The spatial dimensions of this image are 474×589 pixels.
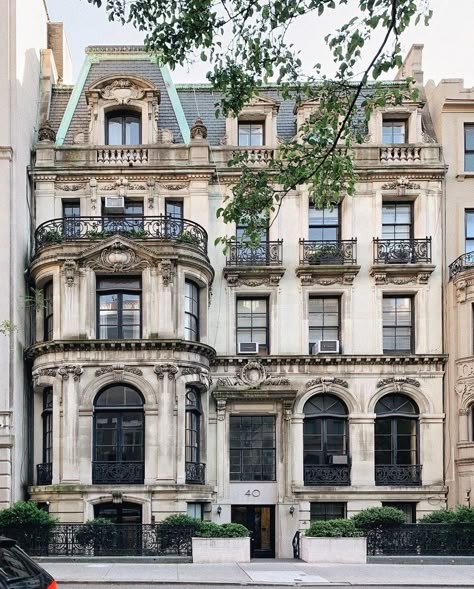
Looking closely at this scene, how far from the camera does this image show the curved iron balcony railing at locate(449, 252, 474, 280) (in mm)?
30703

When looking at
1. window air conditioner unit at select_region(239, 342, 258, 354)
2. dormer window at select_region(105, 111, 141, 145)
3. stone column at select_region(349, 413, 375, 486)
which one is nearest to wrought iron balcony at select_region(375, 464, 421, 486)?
stone column at select_region(349, 413, 375, 486)

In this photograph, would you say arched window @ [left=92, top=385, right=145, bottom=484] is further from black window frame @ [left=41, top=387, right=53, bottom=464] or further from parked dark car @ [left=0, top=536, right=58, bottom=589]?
parked dark car @ [left=0, top=536, right=58, bottom=589]

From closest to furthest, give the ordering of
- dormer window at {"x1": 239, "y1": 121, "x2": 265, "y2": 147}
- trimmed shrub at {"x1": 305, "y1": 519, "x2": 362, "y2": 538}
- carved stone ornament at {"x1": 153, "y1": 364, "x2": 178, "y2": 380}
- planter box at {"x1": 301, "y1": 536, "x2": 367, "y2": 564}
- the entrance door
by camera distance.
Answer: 1. planter box at {"x1": 301, "y1": 536, "x2": 367, "y2": 564}
2. trimmed shrub at {"x1": 305, "y1": 519, "x2": 362, "y2": 538}
3. carved stone ornament at {"x1": 153, "y1": 364, "x2": 178, "y2": 380}
4. the entrance door
5. dormer window at {"x1": 239, "y1": 121, "x2": 265, "y2": 147}

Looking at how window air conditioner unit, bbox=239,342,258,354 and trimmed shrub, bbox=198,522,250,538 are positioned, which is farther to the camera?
window air conditioner unit, bbox=239,342,258,354

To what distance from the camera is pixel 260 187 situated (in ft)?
44.8

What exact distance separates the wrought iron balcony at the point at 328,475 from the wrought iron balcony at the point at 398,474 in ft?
3.45

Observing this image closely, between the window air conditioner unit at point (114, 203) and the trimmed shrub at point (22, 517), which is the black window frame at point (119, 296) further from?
the trimmed shrub at point (22, 517)

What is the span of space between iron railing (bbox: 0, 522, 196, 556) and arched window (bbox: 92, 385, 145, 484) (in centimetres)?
305

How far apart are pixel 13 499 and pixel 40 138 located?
12.5 metres

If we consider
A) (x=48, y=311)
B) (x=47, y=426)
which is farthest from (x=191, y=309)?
(x=47, y=426)

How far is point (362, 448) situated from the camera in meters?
30.2

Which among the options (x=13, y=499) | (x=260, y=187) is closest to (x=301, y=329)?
(x=13, y=499)

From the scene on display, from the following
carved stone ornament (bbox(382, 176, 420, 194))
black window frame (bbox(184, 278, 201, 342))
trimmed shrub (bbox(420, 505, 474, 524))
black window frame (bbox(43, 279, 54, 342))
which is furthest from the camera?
carved stone ornament (bbox(382, 176, 420, 194))

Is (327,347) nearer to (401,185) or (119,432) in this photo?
(401,185)
